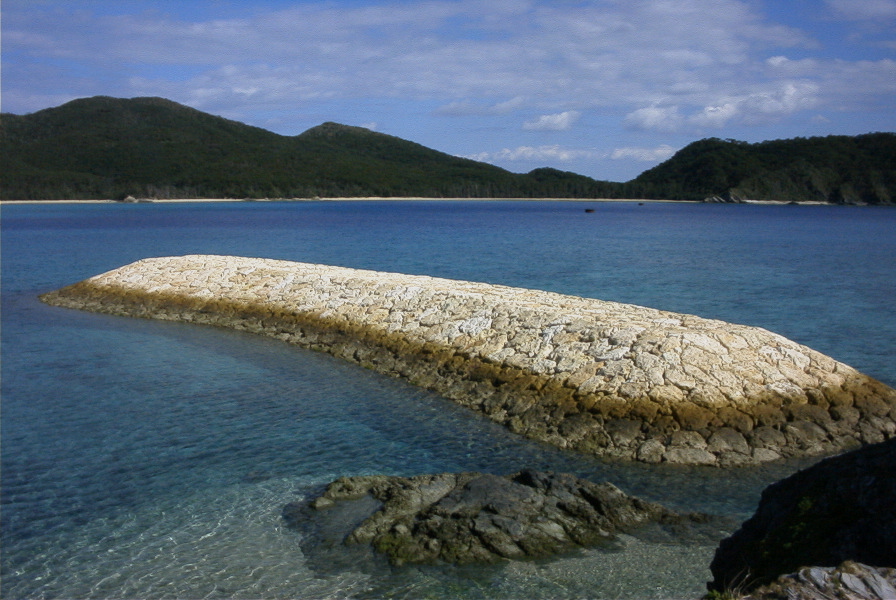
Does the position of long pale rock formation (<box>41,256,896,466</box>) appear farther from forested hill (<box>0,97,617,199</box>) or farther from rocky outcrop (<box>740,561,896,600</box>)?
forested hill (<box>0,97,617,199</box>)

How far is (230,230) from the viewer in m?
60.4

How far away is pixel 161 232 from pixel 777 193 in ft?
456

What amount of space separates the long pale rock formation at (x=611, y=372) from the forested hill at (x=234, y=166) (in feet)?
446

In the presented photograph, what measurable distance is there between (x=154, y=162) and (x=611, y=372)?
16048cm

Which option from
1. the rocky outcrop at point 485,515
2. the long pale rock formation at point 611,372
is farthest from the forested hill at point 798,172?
the rocky outcrop at point 485,515

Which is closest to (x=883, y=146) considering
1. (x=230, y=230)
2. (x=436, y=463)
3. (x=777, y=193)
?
(x=777, y=193)

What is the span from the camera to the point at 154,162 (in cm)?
15388

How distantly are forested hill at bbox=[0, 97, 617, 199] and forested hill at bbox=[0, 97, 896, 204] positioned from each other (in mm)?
252

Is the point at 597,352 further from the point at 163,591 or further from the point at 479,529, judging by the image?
the point at 163,591

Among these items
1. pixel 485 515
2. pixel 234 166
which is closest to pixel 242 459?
pixel 485 515

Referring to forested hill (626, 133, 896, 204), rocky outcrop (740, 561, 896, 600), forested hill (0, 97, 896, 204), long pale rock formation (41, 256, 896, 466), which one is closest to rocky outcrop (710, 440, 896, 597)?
rocky outcrop (740, 561, 896, 600)

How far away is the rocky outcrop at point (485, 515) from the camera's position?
677 centimetres

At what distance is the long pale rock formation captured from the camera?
389 inches

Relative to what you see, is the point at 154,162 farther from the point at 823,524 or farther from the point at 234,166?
the point at 823,524
